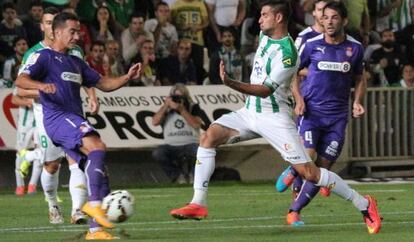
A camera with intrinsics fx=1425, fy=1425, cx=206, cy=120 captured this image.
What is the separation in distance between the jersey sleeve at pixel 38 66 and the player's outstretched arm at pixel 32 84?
13 cm

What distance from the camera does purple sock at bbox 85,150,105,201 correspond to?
1285 centimetres

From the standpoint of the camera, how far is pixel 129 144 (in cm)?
2388

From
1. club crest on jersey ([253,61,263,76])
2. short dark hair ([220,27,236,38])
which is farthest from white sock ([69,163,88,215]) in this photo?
short dark hair ([220,27,236,38])

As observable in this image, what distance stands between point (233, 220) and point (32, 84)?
3.31 m

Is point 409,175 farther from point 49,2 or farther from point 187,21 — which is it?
point 49,2

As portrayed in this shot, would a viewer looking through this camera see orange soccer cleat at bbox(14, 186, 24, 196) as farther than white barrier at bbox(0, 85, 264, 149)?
No

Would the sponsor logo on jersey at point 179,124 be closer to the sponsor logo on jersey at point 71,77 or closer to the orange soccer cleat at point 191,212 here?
the sponsor logo on jersey at point 71,77

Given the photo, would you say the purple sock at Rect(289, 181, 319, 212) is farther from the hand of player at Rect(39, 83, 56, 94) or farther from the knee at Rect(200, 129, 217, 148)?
the hand of player at Rect(39, 83, 56, 94)

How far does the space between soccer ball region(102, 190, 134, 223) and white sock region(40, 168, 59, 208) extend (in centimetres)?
291

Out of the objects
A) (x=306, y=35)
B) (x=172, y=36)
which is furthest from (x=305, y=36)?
(x=172, y=36)

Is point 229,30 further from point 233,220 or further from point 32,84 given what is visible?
point 32,84

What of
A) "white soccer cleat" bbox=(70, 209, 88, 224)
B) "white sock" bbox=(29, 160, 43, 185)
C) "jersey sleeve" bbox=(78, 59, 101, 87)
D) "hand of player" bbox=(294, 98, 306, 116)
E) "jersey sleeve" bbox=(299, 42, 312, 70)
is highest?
"jersey sleeve" bbox=(78, 59, 101, 87)

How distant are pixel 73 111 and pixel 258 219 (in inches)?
116

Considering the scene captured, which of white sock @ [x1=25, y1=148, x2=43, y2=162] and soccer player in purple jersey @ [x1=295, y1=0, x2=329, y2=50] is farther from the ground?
soccer player in purple jersey @ [x1=295, y1=0, x2=329, y2=50]
